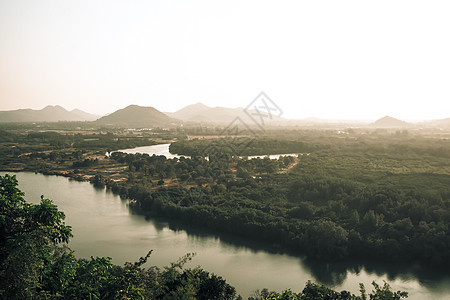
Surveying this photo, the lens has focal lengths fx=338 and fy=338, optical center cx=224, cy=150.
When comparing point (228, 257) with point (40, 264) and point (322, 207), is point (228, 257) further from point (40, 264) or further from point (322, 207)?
point (40, 264)

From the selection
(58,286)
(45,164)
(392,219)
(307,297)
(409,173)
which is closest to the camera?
(58,286)

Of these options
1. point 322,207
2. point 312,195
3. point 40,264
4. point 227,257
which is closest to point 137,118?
point 312,195

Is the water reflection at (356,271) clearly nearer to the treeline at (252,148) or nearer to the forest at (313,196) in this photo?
the forest at (313,196)

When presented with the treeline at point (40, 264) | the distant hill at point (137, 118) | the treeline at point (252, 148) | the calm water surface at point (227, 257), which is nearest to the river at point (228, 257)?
the calm water surface at point (227, 257)

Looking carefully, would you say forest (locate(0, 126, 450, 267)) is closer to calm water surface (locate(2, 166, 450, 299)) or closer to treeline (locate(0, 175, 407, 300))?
calm water surface (locate(2, 166, 450, 299))

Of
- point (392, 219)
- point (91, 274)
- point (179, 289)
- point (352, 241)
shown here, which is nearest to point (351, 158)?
point (392, 219)

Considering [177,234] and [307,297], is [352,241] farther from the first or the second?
[177,234]

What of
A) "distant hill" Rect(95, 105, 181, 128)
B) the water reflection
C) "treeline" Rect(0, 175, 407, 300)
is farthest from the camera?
"distant hill" Rect(95, 105, 181, 128)

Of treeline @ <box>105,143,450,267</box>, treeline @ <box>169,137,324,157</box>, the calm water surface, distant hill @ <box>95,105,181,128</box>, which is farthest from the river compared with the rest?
distant hill @ <box>95,105,181,128</box>
